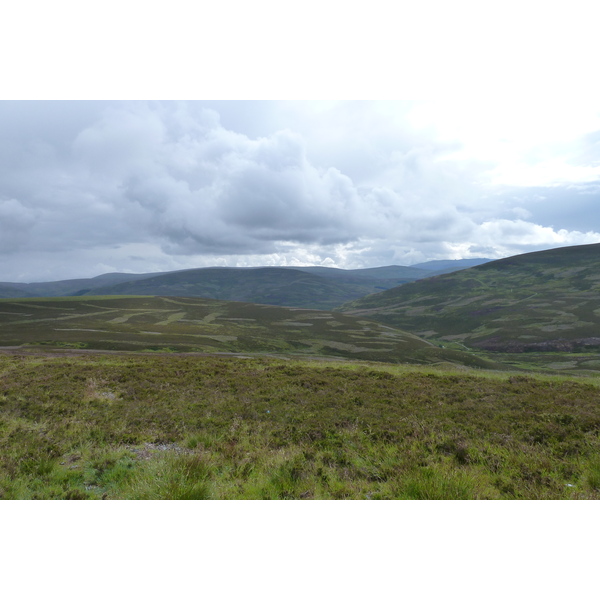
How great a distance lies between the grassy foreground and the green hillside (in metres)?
40.5

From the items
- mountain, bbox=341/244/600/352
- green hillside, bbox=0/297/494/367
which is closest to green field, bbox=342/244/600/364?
mountain, bbox=341/244/600/352

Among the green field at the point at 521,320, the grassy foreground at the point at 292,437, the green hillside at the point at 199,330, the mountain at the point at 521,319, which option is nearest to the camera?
the grassy foreground at the point at 292,437

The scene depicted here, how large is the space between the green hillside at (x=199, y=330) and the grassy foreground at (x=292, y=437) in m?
40.5

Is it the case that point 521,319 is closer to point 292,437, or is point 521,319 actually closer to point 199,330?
point 199,330

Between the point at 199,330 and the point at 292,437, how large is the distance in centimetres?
7719

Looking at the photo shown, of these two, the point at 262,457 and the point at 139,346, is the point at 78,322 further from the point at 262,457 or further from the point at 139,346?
the point at 262,457

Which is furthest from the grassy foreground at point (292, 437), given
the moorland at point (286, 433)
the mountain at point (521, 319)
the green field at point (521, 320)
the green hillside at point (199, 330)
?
the mountain at point (521, 319)

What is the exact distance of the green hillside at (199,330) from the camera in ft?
202

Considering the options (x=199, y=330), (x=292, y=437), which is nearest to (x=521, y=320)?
(x=199, y=330)

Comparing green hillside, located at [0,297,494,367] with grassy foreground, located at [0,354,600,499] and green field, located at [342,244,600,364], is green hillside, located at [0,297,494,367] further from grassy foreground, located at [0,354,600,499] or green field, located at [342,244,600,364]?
grassy foreground, located at [0,354,600,499]

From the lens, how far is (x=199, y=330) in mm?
85062

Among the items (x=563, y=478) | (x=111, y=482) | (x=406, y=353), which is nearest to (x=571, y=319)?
(x=406, y=353)

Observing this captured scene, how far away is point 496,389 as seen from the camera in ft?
62.8

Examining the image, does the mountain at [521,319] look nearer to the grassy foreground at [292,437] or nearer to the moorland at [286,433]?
the moorland at [286,433]
